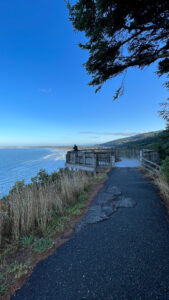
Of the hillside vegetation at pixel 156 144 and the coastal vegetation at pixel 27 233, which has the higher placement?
the hillside vegetation at pixel 156 144

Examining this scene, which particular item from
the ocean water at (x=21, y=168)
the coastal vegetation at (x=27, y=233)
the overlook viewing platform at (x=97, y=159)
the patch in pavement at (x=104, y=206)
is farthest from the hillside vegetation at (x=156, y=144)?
the ocean water at (x=21, y=168)

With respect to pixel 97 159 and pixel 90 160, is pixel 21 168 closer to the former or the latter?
pixel 90 160

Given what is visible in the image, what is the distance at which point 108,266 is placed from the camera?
1.69 meters

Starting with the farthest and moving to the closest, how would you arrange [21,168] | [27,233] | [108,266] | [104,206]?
[21,168]
[104,206]
[27,233]
[108,266]

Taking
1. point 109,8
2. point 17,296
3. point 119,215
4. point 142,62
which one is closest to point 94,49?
point 109,8

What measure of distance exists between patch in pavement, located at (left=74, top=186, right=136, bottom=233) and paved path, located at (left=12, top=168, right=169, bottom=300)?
22 cm

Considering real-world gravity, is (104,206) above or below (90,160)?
below

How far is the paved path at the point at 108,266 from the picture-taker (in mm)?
1385

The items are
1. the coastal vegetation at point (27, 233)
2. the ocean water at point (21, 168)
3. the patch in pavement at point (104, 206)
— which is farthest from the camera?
the ocean water at point (21, 168)

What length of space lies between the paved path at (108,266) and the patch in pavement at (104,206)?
0.73 feet

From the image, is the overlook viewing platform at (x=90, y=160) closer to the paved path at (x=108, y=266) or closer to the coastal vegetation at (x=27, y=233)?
the coastal vegetation at (x=27, y=233)

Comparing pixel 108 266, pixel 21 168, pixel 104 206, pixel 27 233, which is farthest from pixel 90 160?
pixel 21 168

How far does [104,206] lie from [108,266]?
1.96 m

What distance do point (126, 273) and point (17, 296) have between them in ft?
4.60
